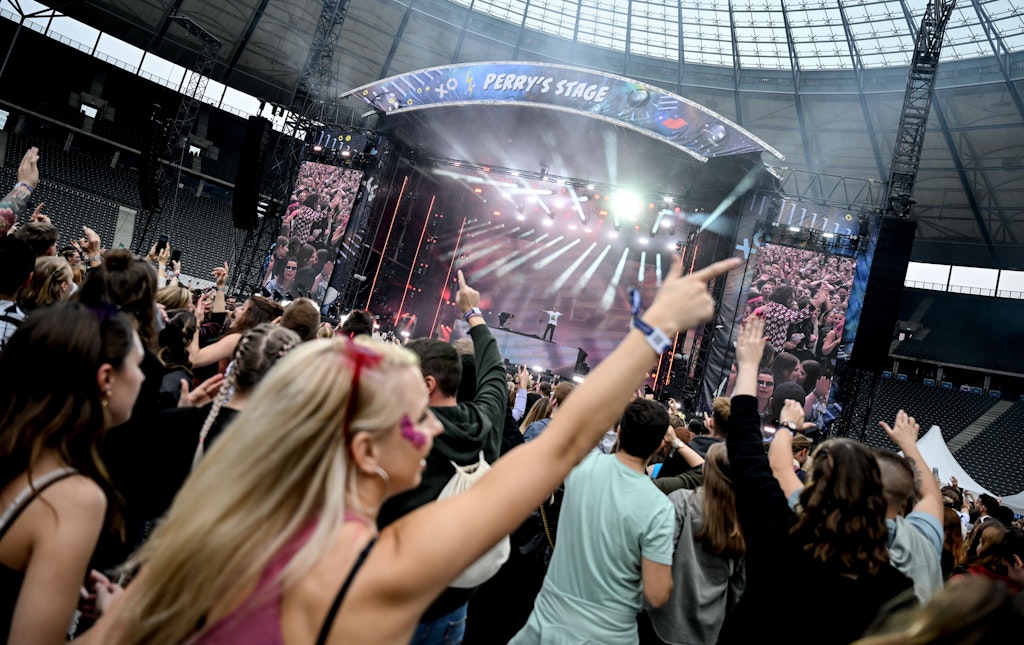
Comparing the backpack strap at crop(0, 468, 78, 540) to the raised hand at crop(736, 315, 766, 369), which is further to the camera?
the raised hand at crop(736, 315, 766, 369)

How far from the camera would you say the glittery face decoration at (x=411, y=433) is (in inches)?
45.3

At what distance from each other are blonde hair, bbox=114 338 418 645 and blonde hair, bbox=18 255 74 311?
2.95 meters

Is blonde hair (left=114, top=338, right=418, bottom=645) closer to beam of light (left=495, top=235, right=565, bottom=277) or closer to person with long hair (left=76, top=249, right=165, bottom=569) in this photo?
person with long hair (left=76, top=249, right=165, bottom=569)

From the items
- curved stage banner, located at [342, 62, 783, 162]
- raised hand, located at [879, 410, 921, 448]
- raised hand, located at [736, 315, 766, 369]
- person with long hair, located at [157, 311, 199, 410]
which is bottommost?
person with long hair, located at [157, 311, 199, 410]

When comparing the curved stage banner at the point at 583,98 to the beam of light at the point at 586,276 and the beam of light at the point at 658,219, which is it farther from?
the beam of light at the point at 586,276

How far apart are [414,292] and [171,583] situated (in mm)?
19428

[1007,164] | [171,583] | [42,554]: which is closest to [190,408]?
[42,554]

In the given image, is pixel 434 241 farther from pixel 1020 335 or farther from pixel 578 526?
pixel 1020 335

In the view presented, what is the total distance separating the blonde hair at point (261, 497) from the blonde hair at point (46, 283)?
2954mm

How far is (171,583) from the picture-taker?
1034mm

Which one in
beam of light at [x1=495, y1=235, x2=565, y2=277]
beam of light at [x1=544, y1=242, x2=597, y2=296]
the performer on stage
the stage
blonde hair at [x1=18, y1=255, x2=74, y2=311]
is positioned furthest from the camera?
beam of light at [x1=495, y1=235, x2=565, y2=277]

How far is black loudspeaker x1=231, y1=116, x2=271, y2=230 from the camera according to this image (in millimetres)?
14984

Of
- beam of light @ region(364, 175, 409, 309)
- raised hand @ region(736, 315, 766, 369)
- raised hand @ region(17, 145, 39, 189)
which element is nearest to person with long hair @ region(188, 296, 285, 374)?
raised hand @ region(17, 145, 39, 189)

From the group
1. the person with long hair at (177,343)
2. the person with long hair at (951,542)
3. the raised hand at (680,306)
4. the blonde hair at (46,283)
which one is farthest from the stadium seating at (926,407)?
the blonde hair at (46,283)
